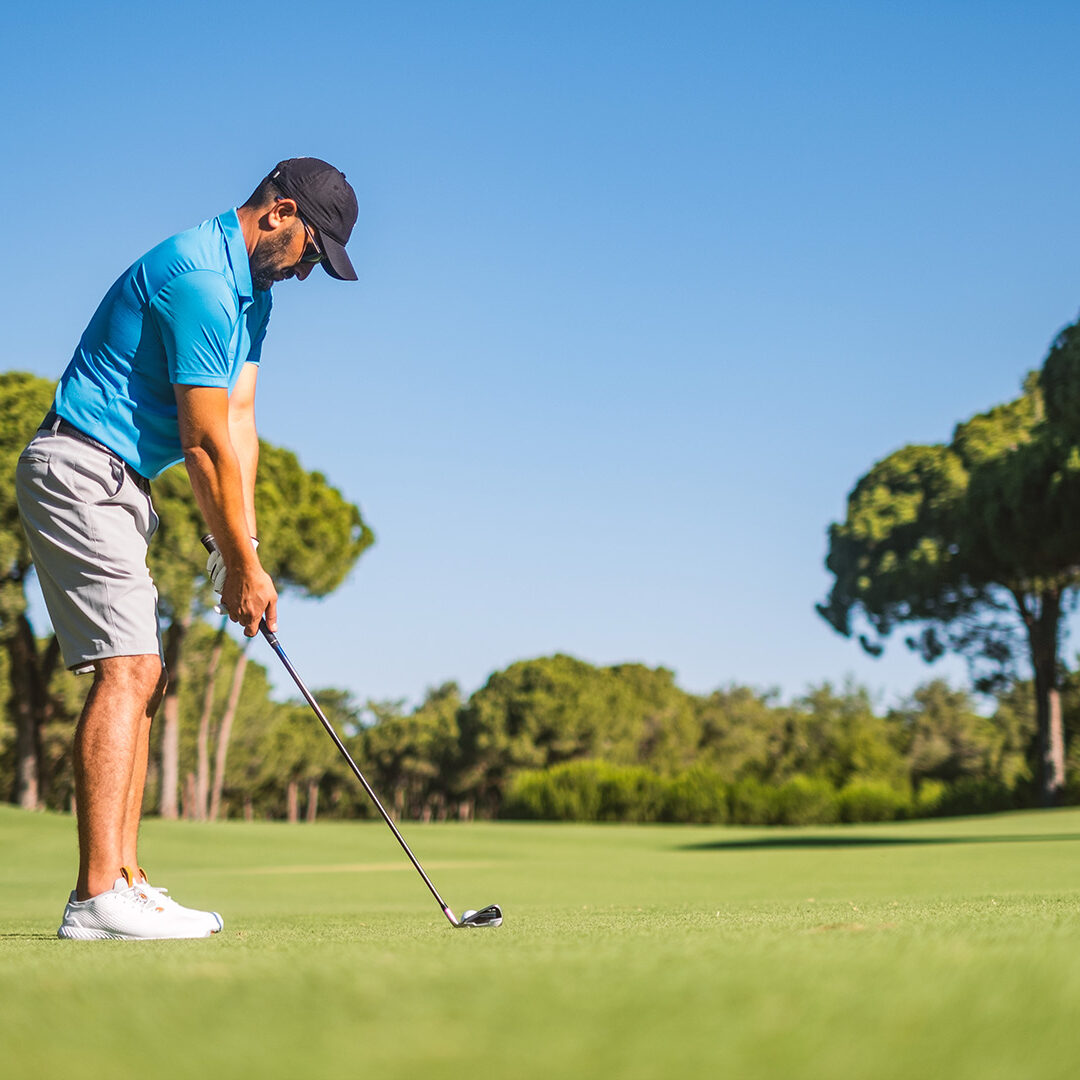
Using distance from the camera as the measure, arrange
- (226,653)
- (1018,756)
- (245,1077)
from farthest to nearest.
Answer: (226,653), (1018,756), (245,1077)

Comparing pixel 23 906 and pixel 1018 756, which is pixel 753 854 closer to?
pixel 23 906

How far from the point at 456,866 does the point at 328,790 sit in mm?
49353

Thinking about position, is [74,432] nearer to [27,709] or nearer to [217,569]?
[217,569]

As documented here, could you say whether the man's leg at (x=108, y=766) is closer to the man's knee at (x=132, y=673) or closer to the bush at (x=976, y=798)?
the man's knee at (x=132, y=673)

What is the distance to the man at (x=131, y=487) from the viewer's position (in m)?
2.89

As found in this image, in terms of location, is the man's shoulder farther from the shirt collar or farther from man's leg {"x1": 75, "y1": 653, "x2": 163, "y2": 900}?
man's leg {"x1": 75, "y1": 653, "x2": 163, "y2": 900}

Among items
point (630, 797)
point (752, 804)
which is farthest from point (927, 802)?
point (630, 797)

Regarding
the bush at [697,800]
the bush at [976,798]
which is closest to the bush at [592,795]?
the bush at [697,800]

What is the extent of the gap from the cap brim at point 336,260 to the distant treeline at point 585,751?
22.4 metres

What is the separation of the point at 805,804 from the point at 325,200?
23735 mm

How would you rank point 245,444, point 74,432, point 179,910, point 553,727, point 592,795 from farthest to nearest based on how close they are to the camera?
1. point 553,727
2. point 592,795
3. point 245,444
4. point 74,432
5. point 179,910

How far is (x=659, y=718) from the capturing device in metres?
51.6

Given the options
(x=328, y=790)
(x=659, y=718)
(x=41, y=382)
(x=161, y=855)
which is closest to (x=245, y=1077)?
(x=161, y=855)

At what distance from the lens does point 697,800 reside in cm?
2614
